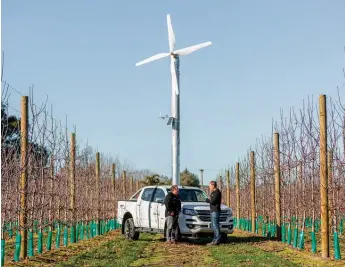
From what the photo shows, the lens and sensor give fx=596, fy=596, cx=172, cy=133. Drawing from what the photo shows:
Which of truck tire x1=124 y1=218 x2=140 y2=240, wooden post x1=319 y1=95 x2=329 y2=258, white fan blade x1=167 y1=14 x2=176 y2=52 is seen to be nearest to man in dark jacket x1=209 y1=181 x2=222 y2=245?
truck tire x1=124 y1=218 x2=140 y2=240

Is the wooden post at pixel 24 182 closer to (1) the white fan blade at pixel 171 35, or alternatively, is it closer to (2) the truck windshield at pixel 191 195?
(2) the truck windshield at pixel 191 195

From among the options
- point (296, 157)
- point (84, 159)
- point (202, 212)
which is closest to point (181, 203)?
point (202, 212)

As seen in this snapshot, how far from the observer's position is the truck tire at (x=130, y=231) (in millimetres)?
19484

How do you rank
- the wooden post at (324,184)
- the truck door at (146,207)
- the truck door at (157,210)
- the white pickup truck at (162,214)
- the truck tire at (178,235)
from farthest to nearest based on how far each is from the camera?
1. the truck door at (146,207)
2. the truck door at (157,210)
3. the white pickup truck at (162,214)
4. the truck tire at (178,235)
5. the wooden post at (324,184)

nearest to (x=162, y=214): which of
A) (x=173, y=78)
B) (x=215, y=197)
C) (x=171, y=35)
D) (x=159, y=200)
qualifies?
(x=159, y=200)

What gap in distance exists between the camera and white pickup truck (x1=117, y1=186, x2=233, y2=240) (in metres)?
17.7

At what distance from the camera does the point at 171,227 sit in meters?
17.5

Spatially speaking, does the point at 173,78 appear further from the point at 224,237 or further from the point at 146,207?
the point at 224,237

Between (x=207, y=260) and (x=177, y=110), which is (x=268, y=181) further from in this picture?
(x=207, y=260)

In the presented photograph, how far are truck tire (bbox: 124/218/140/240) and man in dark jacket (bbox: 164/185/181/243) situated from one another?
2.16 m

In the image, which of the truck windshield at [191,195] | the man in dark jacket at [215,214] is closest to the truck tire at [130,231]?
the truck windshield at [191,195]

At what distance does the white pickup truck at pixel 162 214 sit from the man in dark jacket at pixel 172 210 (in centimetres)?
20

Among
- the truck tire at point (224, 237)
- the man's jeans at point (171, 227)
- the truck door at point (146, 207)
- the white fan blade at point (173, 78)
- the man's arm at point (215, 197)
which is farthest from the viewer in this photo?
the white fan blade at point (173, 78)

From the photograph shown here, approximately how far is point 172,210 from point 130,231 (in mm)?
2898
